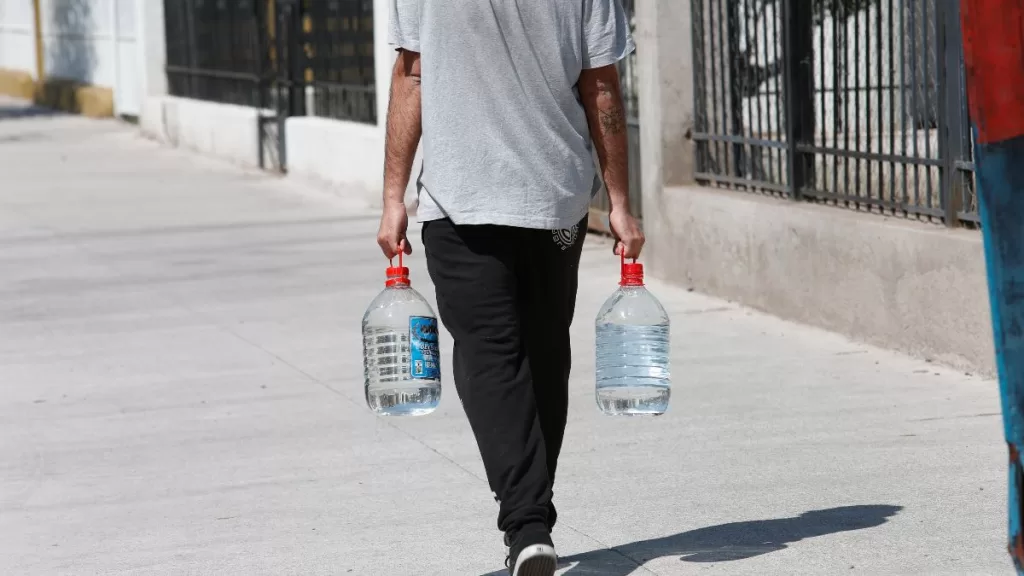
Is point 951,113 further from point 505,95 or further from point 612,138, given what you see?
point 505,95

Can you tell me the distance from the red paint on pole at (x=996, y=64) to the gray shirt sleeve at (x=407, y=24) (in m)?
1.73

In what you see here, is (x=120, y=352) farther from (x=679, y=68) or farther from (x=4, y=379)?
(x=679, y=68)

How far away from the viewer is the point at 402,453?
21.1 ft

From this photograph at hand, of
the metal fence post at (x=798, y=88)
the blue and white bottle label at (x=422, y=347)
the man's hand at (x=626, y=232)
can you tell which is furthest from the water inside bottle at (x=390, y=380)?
the metal fence post at (x=798, y=88)

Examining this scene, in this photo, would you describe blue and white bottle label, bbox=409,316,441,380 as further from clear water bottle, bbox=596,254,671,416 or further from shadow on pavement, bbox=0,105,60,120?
shadow on pavement, bbox=0,105,60,120

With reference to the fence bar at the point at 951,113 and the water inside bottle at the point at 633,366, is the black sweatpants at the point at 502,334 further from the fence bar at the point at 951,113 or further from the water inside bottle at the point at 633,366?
the fence bar at the point at 951,113

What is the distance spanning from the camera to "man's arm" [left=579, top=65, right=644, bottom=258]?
14.9 feet

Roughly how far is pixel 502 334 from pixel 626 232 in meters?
0.43

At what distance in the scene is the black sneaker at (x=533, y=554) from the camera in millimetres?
4324

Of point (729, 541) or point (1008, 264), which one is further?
point (729, 541)

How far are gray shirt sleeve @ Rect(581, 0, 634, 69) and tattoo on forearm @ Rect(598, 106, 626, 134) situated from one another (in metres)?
0.13

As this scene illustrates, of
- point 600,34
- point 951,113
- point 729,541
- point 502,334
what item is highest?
point 600,34

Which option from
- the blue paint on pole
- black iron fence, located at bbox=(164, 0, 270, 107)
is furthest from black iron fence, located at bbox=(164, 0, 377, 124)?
the blue paint on pole

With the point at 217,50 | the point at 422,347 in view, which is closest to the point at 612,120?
the point at 422,347
